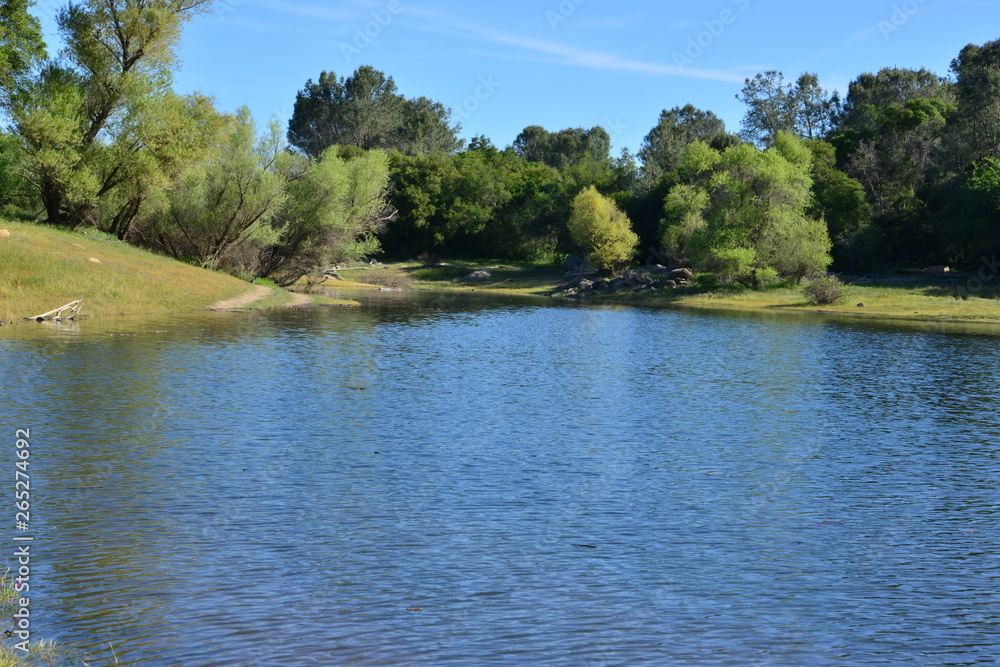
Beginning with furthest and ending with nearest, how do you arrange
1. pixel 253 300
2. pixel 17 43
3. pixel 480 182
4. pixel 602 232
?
pixel 480 182 < pixel 602 232 < pixel 253 300 < pixel 17 43

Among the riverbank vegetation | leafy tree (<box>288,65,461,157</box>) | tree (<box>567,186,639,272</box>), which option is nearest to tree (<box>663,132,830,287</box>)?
the riverbank vegetation

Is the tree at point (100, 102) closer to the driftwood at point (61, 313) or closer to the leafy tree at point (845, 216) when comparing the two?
the driftwood at point (61, 313)

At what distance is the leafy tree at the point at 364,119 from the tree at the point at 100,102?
117 meters

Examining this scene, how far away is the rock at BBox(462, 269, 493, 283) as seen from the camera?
122 m

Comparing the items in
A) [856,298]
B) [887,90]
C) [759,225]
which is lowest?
[856,298]

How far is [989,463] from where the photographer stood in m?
21.7

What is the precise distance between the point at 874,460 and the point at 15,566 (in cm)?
1863

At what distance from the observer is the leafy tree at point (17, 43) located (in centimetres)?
5872

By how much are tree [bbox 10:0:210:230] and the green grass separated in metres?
3.75

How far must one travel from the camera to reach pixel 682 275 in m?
100

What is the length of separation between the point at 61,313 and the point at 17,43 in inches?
1002

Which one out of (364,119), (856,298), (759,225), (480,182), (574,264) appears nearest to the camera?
(856,298)

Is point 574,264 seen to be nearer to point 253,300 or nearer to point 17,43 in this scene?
point 253,300

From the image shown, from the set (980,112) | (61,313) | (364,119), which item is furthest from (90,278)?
(364,119)
